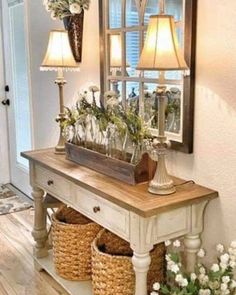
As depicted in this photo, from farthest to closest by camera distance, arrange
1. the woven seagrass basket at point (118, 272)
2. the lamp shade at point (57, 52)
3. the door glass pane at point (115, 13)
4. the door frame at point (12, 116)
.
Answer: the door frame at point (12, 116)
the lamp shade at point (57, 52)
the door glass pane at point (115, 13)
the woven seagrass basket at point (118, 272)

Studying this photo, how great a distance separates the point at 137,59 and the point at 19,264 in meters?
1.65

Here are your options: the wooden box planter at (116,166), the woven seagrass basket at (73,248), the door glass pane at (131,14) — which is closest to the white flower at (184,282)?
the wooden box planter at (116,166)

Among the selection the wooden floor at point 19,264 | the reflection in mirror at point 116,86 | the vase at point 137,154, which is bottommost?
the wooden floor at point 19,264

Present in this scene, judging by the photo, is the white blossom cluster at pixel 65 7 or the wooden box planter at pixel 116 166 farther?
the white blossom cluster at pixel 65 7

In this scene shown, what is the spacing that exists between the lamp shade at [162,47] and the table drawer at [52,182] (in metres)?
0.90

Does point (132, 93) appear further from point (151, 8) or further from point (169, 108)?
point (151, 8)

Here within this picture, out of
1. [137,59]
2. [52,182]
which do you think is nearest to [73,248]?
[52,182]

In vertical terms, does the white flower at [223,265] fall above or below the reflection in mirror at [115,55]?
below

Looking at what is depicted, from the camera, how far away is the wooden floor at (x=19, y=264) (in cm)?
256

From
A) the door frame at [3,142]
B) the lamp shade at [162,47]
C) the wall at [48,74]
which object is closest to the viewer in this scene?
the lamp shade at [162,47]

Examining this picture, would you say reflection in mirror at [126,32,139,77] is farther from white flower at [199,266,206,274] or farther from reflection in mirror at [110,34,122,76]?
white flower at [199,266,206,274]

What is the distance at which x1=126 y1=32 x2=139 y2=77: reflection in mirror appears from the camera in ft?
7.37

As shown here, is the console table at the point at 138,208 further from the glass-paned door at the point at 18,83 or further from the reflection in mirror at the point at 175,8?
the glass-paned door at the point at 18,83

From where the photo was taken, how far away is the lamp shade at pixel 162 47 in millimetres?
1693
